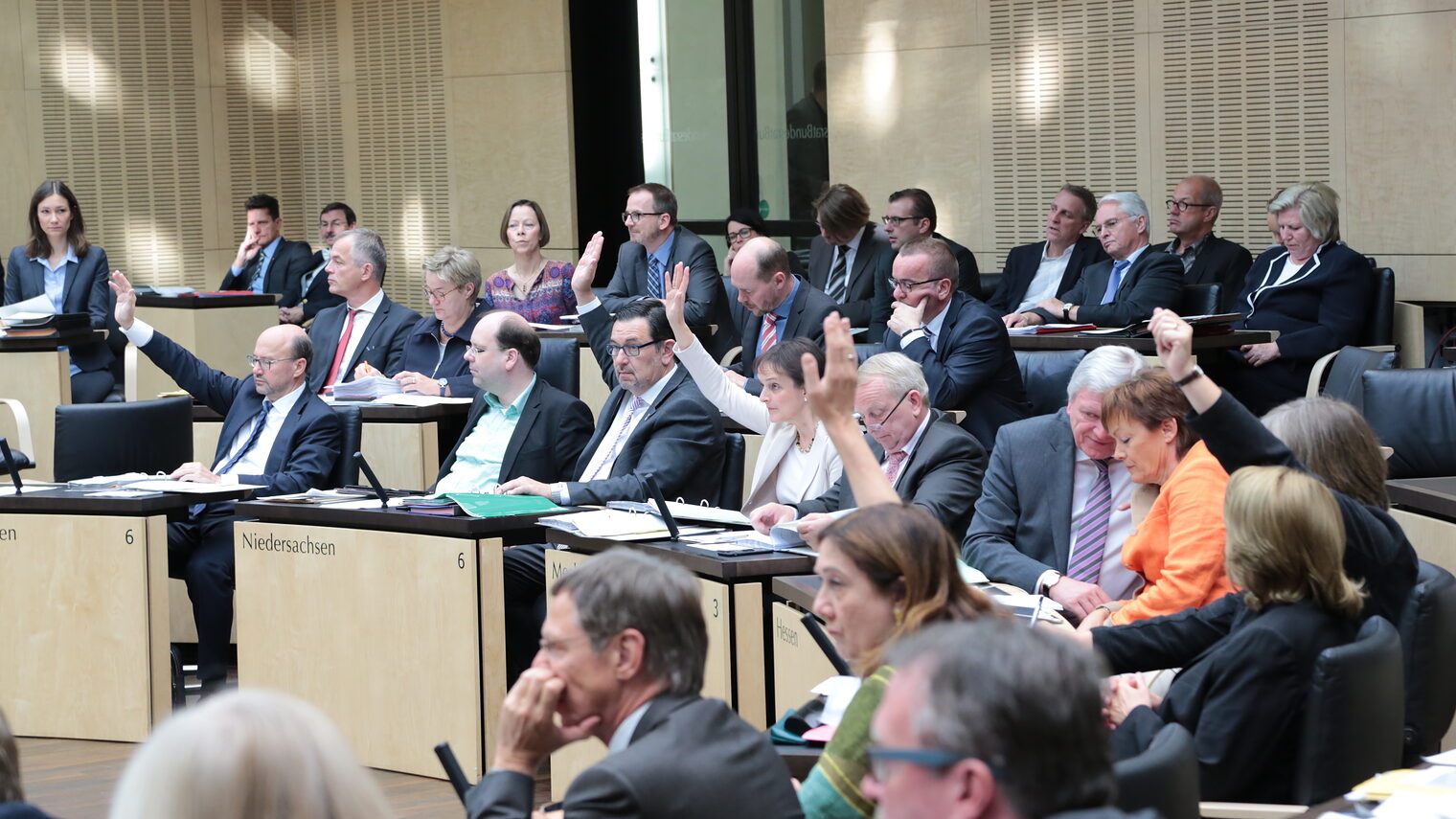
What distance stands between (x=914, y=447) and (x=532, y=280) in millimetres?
4188

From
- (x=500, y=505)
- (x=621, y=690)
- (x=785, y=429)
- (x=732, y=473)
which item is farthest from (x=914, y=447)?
(x=621, y=690)

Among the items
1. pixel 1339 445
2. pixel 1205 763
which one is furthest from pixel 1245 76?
pixel 1205 763

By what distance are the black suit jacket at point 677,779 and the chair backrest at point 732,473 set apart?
299 cm

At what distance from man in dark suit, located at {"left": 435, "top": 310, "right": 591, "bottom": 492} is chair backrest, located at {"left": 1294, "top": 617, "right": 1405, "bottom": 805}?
3.35m

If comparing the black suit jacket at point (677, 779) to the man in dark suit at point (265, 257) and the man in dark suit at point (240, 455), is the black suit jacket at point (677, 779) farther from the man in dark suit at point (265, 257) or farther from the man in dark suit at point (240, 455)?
the man in dark suit at point (265, 257)

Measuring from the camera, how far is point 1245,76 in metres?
8.60

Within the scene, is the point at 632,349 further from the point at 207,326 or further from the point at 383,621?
the point at 207,326

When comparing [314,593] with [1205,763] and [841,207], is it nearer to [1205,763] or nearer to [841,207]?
[1205,763]

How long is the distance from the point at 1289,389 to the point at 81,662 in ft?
15.7

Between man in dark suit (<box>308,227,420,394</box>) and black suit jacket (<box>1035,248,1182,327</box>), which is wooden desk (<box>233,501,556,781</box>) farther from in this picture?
black suit jacket (<box>1035,248,1182,327</box>)

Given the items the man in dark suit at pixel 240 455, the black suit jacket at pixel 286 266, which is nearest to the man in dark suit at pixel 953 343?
the man in dark suit at pixel 240 455

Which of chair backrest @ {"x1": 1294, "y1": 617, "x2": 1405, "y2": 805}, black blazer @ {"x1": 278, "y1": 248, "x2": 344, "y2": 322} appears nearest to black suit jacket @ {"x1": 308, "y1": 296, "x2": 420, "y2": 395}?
black blazer @ {"x1": 278, "y1": 248, "x2": 344, "y2": 322}

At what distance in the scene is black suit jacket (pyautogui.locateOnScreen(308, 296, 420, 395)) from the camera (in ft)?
23.9

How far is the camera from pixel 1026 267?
8.48m
